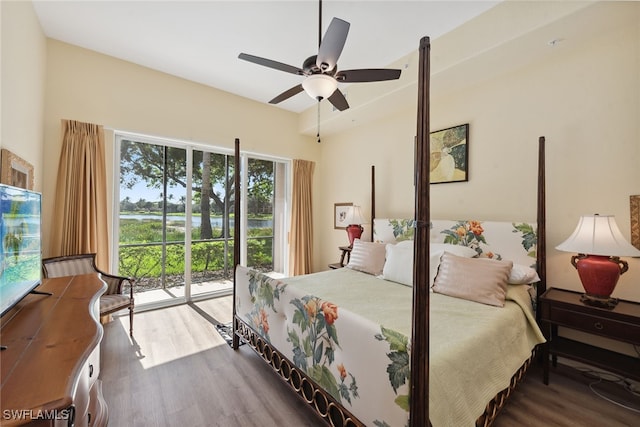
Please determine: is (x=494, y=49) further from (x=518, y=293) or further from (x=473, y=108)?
(x=518, y=293)

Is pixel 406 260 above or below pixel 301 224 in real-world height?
below

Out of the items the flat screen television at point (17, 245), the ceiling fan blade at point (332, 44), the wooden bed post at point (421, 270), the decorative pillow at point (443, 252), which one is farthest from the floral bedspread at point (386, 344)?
the ceiling fan blade at point (332, 44)

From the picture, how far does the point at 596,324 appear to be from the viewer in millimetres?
1851

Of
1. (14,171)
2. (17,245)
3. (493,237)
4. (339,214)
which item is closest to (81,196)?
(14,171)

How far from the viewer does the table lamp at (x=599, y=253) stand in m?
1.83

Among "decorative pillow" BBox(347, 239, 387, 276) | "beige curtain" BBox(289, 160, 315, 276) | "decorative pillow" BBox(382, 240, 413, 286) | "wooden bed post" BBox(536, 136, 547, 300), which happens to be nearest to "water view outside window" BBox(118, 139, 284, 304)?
"beige curtain" BBox(289, 160, 315, 276)

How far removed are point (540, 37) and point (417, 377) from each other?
2.77 metres

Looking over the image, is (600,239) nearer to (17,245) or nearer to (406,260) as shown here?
(406,260)

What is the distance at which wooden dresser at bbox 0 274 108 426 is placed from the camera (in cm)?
66

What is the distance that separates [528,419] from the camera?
5.60 feet

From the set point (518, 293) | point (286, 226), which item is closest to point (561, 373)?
point (518, 293)

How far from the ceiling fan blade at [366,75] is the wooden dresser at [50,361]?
6.88 feet

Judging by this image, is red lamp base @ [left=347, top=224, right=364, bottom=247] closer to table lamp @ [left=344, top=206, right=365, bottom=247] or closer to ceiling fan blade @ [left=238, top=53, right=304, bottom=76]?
table lamp @ [left=344, top=206, right=365, bottom=247]

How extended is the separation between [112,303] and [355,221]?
2950 mm
